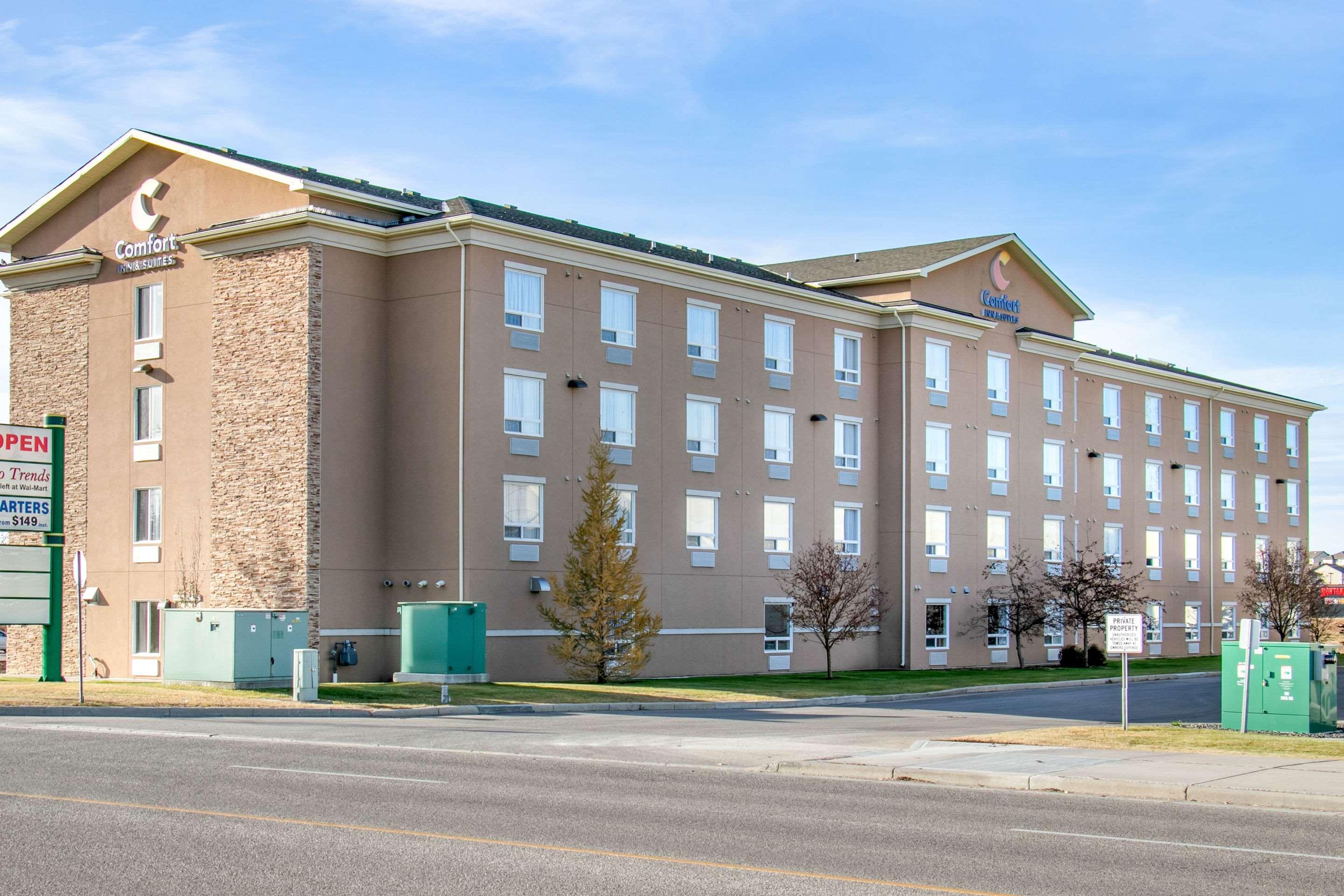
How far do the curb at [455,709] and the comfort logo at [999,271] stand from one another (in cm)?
1864

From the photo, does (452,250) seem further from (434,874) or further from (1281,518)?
(1281,518)

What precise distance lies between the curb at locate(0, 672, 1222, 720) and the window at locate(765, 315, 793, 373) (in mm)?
11530

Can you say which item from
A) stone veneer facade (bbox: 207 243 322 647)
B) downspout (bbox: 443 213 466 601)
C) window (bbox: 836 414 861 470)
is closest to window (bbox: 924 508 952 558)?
window (bbox: 836 414 861 470)

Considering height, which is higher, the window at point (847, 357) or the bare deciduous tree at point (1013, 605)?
the window at point (847, 357)

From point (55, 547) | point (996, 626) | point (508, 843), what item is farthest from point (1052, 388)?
point (508, 843)

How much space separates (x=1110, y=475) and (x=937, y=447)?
1289 cm

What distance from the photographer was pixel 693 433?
42344 millimetres

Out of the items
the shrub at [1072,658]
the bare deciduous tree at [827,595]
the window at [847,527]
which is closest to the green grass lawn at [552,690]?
the bare deciduous tree at [827,595]

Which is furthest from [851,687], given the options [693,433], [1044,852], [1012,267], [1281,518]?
[1281,518]

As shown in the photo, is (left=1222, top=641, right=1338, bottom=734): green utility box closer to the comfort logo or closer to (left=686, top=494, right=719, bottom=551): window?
(left=686, top=494, right=719, bottom=551): window

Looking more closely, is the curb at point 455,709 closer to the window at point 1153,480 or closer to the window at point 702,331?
the window at point 702,331

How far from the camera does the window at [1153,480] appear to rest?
200ft

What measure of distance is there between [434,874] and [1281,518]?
6853 cm

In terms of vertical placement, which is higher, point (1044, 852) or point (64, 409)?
point (64, 409)
